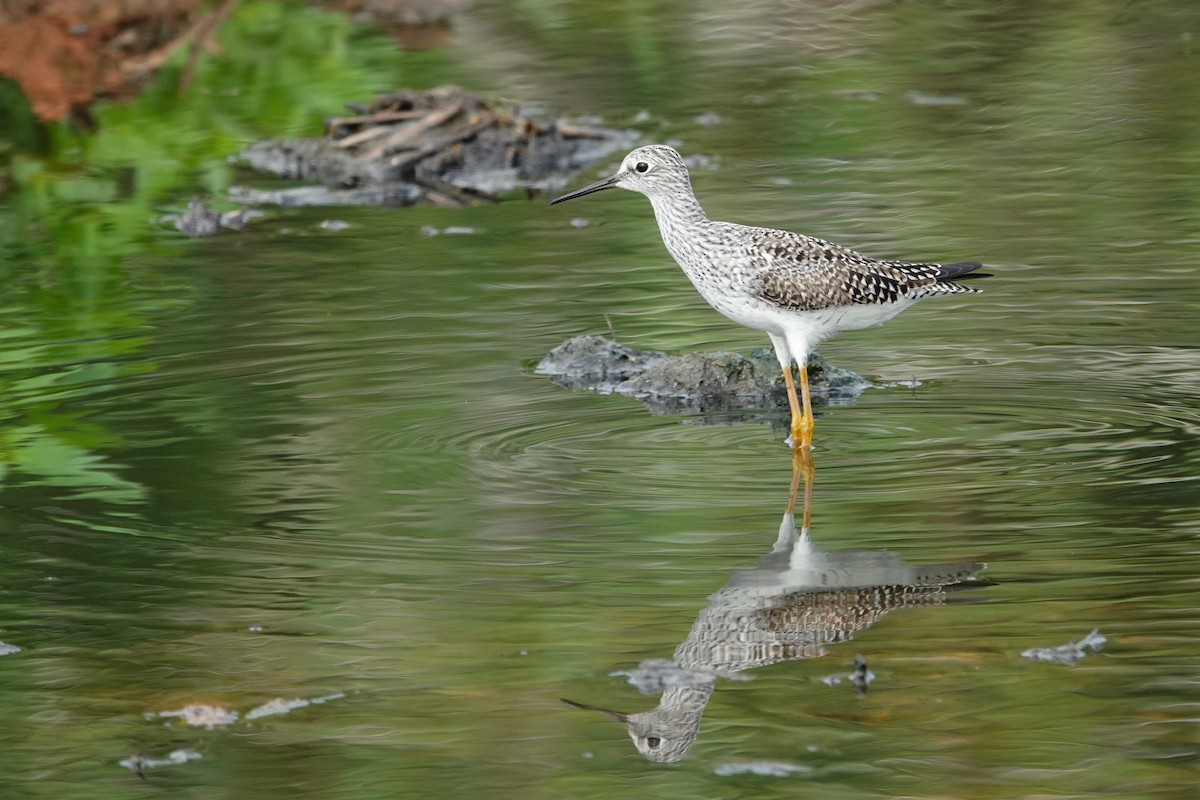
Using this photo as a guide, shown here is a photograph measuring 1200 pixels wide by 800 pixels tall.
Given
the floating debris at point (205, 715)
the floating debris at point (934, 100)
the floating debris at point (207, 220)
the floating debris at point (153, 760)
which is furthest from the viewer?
the floating debris at point (934, 100)

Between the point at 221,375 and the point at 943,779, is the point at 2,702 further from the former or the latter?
the point at 221,375

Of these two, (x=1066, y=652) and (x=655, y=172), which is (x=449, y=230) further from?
(x=1066, y=652)

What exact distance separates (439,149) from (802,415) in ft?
22.0

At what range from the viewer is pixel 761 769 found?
5027mm

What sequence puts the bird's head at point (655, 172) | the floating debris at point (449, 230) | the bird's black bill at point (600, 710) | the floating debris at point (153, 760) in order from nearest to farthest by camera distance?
the floating debris at point (153, 760), the bird's black bill at point (600, 710), the bird's head at point (655, 172), the floating debris at point (449, 230)

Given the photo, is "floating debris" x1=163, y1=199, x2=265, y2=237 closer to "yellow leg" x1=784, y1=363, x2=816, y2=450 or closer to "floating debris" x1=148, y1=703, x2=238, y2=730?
"yellow leg" x1=784, y1=363, x2=816, y2=450

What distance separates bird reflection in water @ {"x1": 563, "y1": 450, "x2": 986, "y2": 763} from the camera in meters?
5.42

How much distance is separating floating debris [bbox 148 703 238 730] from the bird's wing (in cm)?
398

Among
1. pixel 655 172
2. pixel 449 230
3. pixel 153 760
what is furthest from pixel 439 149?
pixel 153 760

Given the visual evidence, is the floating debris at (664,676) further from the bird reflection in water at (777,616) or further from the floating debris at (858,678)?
the floating debris at (858,678)

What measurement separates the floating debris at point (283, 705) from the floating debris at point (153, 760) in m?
0.30

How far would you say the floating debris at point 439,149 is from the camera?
47.8 feet

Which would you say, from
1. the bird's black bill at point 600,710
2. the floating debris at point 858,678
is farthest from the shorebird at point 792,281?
the bird's black bill at point 600,710

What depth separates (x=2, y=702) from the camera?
5785 mm
